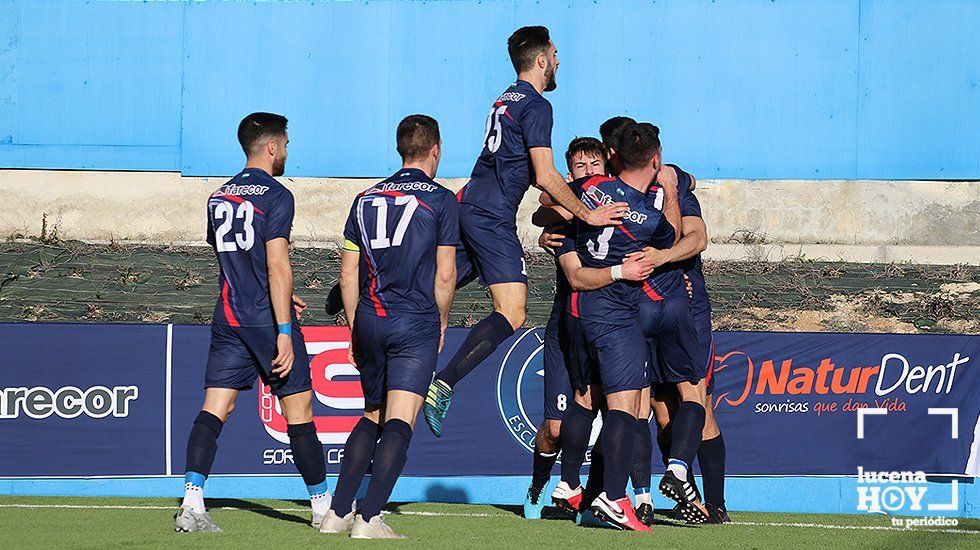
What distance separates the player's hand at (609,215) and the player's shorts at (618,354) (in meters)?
0.55

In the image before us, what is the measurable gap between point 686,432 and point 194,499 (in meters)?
2.84

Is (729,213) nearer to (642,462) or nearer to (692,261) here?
(692,261)

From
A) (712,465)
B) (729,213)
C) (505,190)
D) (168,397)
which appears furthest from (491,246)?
(729,213)

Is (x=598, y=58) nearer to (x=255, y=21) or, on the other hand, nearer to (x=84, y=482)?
(x=255, y=21)

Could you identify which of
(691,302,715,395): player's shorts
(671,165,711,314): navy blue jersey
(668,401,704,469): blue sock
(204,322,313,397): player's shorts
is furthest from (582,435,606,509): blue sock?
(204,322,313,397): player's shorts

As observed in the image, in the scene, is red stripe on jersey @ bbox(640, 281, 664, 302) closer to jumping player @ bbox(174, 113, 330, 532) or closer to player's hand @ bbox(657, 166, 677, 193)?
player's hand @ bbox(657, 166, 677, 193)

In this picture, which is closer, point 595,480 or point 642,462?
point 642,462

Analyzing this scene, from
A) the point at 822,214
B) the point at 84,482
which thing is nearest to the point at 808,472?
the point at 84,482

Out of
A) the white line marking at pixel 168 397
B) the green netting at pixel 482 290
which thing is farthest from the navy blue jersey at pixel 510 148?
the green netting at pixel 482 290

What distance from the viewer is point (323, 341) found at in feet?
32.2

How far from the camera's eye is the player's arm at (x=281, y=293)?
21.2ft

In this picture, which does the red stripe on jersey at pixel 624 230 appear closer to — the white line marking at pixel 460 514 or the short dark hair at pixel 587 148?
the short dark hair at pixel 587 148

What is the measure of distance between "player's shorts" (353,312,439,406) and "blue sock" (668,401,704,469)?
1.68 metres

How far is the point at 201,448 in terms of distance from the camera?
21.4ft
